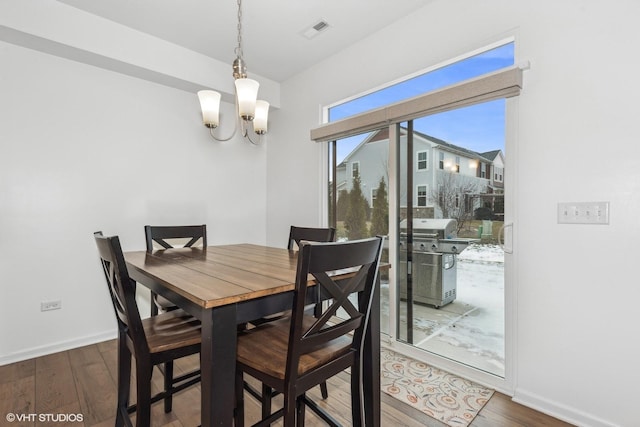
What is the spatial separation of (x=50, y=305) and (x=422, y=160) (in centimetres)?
322

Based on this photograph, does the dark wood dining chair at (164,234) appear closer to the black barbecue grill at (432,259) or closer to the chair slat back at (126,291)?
the chair slat back at (126,291)

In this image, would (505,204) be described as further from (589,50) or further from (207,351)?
(207,351)

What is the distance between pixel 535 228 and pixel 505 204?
213 millimetres

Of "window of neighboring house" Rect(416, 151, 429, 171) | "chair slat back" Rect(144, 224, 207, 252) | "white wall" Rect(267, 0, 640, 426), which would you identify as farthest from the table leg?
"window of neighboring house" Rect(416, 151, 429, 171)

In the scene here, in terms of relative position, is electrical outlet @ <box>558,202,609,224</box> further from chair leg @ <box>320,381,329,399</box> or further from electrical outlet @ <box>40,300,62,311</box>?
electrical outlet @ <box>40,300,62,311</box>

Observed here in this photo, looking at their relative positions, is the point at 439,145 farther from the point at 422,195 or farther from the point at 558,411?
the point at 558,411

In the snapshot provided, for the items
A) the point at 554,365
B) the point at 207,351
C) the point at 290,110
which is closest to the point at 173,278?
the point at 207,351

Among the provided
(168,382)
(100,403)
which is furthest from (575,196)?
(100,403)

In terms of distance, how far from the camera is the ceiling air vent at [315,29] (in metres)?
2.53

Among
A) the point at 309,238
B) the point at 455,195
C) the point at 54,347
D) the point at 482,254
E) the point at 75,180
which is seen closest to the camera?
the point at 482,254

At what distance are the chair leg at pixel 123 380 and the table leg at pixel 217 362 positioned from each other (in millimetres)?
646

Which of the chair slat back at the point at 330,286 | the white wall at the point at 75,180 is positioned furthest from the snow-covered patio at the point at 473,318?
the white wall at the point at 75,180

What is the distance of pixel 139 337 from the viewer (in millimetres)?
1223

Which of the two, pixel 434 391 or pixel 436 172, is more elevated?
pixel 436 172
